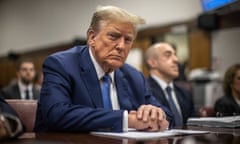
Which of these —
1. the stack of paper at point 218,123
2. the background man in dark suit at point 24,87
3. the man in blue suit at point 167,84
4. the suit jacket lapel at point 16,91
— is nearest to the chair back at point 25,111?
the stack of paper at point 218,123

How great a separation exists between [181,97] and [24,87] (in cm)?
284

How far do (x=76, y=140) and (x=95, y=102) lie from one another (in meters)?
0.45

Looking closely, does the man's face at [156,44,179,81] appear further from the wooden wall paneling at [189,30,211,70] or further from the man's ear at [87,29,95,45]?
the wooden wall paneling at [189,30,211,70]

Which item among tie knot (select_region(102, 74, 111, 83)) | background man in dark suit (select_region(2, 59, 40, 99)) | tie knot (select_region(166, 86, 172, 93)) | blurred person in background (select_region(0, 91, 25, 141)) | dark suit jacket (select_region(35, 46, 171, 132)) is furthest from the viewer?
background man in dark suit (select_region(2, 59, 40, 99))

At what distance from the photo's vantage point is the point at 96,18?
1.74 m

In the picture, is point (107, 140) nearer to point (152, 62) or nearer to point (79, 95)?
point (79, 95)

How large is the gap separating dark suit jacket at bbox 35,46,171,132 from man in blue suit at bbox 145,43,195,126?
1.14 m

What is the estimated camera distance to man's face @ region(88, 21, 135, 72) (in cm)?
170

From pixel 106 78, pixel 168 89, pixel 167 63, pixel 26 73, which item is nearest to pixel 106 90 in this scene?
pixel 106 78

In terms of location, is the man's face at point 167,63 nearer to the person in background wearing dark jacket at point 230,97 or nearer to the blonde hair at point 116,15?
the person in background wearing dark jacket at point 230,97

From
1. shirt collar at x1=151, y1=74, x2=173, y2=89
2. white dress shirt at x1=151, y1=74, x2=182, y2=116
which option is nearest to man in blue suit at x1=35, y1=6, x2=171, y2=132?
white dress shirt at x1=151, y1=74, x2=182, y2=116

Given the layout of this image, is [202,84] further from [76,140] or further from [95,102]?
[76,140]

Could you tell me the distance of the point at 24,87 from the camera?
5.49 m

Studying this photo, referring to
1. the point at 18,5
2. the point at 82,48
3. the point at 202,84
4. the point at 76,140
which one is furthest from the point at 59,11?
the point at 76,140
